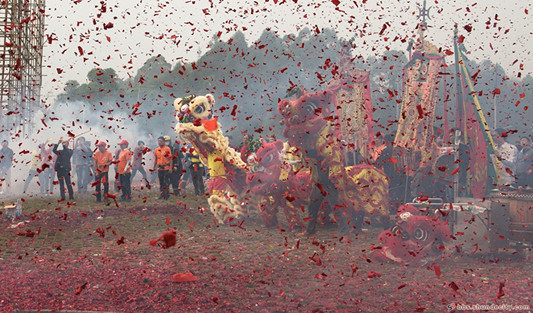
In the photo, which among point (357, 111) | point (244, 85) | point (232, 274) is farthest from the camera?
point (244, 85)

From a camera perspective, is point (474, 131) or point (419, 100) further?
point (419, 100)

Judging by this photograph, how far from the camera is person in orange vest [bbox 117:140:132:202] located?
48.9 feet

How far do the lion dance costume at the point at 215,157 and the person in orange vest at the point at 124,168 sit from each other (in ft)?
11.8

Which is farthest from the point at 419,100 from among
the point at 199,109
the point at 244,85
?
the point at 244,85

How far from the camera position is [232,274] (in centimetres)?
739

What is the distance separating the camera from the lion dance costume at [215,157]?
464 inches

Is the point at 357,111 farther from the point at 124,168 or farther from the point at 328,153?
the point at 124,168

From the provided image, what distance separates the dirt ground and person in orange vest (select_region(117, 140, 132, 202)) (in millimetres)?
3775

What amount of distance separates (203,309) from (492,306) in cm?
378

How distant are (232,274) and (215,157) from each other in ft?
16.5

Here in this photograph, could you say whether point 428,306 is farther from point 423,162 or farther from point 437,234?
point 423,162

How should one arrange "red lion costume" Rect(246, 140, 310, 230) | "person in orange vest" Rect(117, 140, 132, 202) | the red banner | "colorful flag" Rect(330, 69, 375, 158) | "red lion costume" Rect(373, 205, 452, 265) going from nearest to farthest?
1. "red lion costume" Rect(373, 205, 452, 265)
2. "red lion costume" Rect(246, 140, 310, 230)
3. the red banner
4. "person in orange vest" Rect(117, 140, 132, 202)
5. "colorful flag" Rect(330, 69, 375, 158)

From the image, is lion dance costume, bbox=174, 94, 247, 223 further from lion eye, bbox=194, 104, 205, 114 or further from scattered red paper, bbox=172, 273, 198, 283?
scattered red paper, bbox=172, 273, 198, 283

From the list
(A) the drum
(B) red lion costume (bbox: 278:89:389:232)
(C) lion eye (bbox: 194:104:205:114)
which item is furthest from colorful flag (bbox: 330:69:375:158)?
(A) the drum
